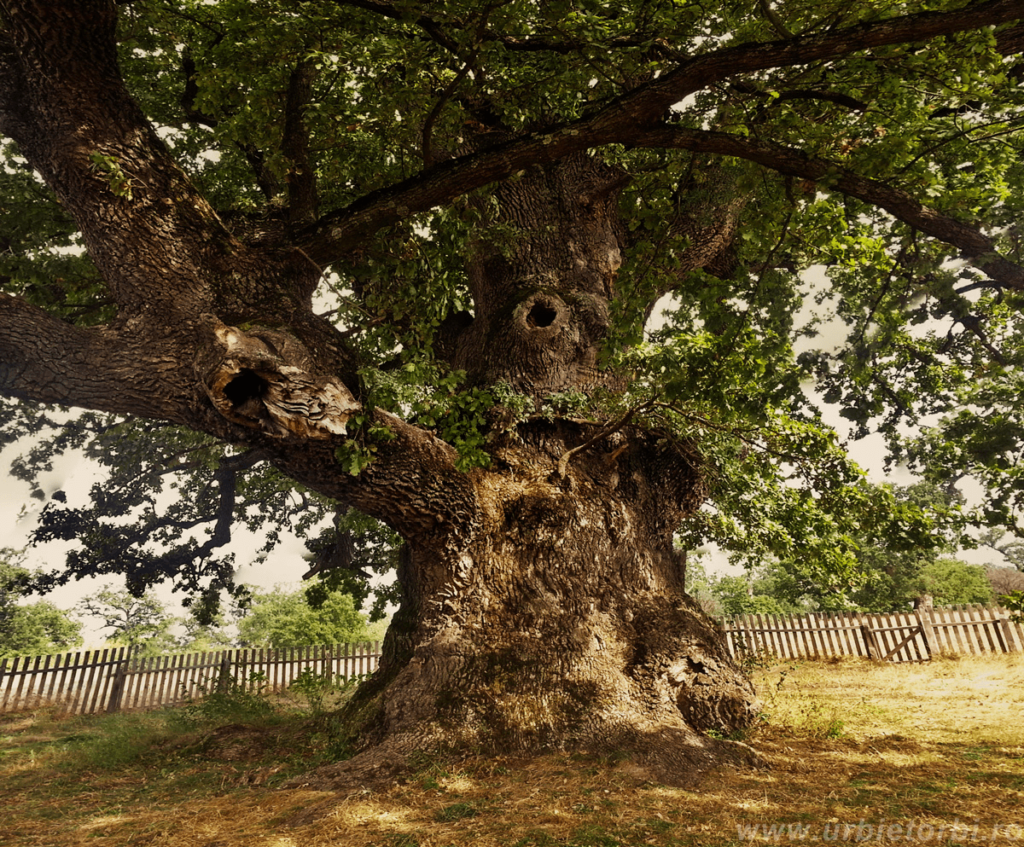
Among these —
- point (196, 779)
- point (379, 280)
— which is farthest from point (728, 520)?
point (196, 779)

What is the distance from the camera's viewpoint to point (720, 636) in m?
6.50

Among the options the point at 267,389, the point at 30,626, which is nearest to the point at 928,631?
the point at 267,389

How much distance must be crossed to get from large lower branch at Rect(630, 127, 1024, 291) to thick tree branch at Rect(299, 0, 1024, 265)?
12.0 inches

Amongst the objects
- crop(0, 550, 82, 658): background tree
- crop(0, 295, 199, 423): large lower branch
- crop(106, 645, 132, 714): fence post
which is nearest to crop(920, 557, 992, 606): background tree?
crop(0, 295, 199, 423): large lower branch

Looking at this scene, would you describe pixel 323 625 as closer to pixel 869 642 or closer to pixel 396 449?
pixel 869 642

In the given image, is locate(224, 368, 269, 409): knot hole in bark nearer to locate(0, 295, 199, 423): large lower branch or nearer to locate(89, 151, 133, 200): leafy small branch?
locate(0, 295, 199, 423): large lower branch

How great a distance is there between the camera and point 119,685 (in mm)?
15516

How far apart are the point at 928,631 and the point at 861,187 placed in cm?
1533

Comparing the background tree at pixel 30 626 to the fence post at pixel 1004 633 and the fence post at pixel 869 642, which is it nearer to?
the fence post at pixel 1004 633

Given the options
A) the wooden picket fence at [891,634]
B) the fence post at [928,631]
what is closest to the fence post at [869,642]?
the wooden picket fence at [891,634]

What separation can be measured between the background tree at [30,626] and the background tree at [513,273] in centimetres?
2850

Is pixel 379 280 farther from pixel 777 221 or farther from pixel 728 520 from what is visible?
pixel 728 520

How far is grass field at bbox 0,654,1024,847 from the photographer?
3381mm

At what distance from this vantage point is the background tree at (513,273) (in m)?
4.88
